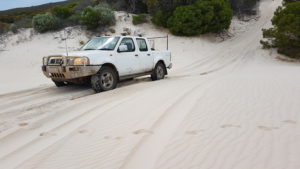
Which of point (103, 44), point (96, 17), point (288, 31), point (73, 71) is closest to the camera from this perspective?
point (73, 71)

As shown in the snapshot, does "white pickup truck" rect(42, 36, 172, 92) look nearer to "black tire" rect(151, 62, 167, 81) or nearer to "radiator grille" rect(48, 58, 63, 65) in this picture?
"radiator grille" rect(48, 58, 63, 65)

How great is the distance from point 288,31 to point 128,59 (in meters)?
12.8

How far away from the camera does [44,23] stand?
853 inches

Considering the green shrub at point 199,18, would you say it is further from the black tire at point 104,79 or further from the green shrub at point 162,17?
the black tire at point 104,79

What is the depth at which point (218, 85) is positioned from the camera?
27.2 ft

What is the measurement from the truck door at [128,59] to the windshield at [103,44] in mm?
237

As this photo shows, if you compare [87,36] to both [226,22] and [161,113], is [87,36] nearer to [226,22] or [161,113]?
[226,22]

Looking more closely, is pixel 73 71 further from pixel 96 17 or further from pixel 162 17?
pixel 162 17

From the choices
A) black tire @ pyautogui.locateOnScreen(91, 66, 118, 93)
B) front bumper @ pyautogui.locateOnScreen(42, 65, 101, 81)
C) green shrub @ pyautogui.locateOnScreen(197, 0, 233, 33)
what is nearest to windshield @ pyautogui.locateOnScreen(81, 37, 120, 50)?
black tire @ pyautogui.locateOnScreen(91, 66, 118, 93)

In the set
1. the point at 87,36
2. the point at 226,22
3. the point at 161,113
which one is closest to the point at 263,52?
the point at 226,22

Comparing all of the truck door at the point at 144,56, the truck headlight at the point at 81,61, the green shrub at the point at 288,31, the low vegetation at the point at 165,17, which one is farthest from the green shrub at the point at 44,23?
the green shrub at the point at 288,31

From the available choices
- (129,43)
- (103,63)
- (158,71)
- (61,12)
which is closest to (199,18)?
(61,12)

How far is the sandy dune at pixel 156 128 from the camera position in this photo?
3.62 metres

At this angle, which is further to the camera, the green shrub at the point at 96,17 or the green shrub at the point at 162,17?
the green shrub at the point at 162,17
